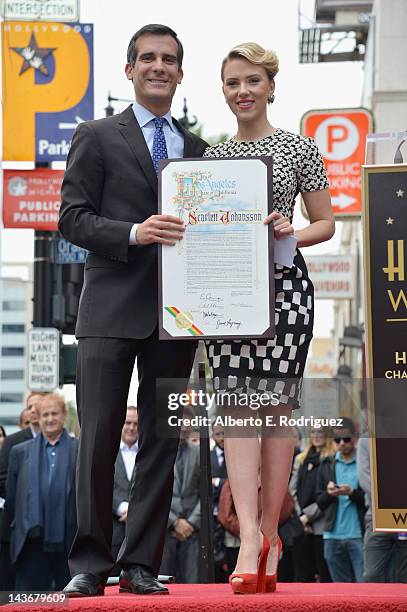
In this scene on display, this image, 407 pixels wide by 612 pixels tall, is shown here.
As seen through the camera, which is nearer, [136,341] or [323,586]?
[136,341]

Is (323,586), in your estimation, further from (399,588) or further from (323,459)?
(323,459)

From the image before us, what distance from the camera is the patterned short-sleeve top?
492cm

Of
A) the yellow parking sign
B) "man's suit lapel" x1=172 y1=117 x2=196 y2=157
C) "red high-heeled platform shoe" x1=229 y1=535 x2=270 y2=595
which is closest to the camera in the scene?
"red high-heeled platform shoe" x1=229 y1=535 x2=270 y2=595

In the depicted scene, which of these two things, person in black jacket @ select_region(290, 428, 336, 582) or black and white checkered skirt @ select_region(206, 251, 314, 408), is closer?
black and white checkered skirt @ select_region(206, 251, 314, 408)

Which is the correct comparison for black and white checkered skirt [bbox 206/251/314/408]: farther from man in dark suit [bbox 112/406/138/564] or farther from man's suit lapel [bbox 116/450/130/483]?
man's suit lapel [bbox 116/450/130/483]

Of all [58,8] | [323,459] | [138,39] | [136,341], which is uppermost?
[58,8]

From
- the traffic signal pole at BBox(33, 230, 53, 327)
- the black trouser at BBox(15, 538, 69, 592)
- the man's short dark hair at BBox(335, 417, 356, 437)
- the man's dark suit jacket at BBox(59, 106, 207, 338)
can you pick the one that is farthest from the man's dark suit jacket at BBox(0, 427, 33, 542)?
the man's short dark hair at BBox(335, 417, 356, 437)

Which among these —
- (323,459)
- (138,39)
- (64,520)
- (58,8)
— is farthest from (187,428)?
(58,8)

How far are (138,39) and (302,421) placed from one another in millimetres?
1666

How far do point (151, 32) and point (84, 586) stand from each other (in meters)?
2.19

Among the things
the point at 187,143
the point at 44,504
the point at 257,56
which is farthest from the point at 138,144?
the point at 44,504

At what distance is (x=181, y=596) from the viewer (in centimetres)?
458

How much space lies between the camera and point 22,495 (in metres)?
10.5

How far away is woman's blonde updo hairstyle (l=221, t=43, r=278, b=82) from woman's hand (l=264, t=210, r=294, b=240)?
2.02ft
